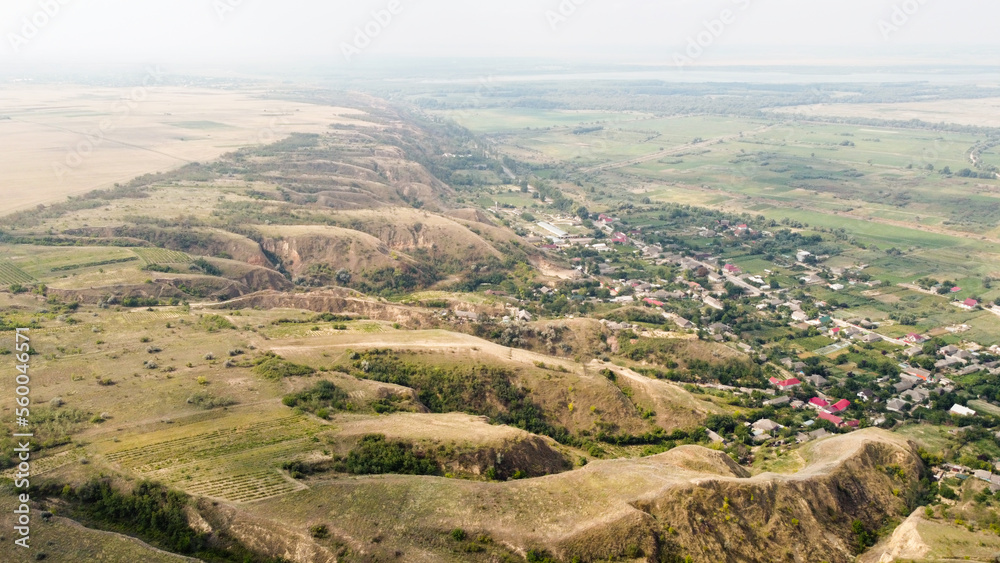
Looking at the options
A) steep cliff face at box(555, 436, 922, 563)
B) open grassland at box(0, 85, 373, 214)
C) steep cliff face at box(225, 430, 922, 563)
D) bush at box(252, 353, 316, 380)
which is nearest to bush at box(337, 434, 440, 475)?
steep cliff face at box(225, 430, 922, 563)

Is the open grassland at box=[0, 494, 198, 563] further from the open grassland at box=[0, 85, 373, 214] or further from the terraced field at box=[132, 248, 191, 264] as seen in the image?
the open grassland at box=[0, 85, 373, 214]

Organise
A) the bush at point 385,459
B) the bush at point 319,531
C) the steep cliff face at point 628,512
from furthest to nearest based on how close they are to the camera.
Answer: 1. the bush at point 385,459
2. the steep cliff face at point 628,512
3. the bush at point 319,531

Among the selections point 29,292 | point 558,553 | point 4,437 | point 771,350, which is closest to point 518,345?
point 771,350

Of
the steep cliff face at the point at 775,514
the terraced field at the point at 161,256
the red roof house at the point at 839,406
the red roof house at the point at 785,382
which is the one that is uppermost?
the terraced field at the point at 161,256

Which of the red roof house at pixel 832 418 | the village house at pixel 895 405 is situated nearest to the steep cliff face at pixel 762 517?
the red roof house at pixel 832 418

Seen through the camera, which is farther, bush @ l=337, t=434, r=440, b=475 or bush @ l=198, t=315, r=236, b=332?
bush @ l=198, t=315, r=236, b=332

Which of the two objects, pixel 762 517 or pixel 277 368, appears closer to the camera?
pixel 762 517

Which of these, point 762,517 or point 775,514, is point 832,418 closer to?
point 775,514

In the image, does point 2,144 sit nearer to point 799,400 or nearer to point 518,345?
point 518,345

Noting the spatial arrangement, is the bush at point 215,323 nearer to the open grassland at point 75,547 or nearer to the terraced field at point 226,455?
the terraced field at point 226,455

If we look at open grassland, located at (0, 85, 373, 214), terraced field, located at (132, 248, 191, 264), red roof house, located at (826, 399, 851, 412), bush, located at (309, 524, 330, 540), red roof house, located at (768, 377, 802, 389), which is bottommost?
red roof house, located at (826, 399, 851, 412)

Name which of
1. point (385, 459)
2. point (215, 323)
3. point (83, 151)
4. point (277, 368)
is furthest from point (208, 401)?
point (83, 151)
